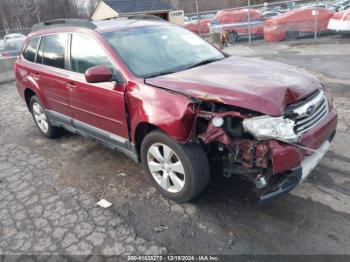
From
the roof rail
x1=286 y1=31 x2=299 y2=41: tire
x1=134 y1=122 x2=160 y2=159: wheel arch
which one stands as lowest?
x1=286 y1=31 x2=299 y2=41: tire

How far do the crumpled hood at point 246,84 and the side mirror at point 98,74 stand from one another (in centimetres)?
45

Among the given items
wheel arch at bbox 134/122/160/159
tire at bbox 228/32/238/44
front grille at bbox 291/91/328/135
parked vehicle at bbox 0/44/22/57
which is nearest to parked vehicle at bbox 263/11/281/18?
tire at bbox 228/32/238/44

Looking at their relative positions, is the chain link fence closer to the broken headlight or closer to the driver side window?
the driver side window

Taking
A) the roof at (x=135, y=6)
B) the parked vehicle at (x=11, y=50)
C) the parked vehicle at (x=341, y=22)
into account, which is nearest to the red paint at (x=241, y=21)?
the parked vehicle at (x=341, y=22)

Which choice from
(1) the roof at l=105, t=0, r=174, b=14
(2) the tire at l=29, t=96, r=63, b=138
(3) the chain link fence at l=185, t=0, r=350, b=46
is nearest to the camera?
(2) the tire at l=29, t=96, r=63, b=138

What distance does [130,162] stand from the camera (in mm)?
4332

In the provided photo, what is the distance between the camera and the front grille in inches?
105

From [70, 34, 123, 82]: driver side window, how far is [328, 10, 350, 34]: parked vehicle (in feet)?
42.3

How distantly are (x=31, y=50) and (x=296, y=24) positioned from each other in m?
13.6

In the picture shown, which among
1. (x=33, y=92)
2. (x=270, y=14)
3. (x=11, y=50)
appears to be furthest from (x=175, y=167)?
(x=270, y=14)

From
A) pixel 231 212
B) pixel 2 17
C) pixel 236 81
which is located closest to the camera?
pixel 236 81

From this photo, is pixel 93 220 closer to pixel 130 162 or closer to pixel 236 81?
pixel 130 162

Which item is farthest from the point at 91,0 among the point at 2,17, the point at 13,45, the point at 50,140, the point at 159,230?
the point at 159,230

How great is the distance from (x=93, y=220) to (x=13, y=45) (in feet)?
53.0
